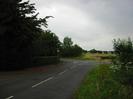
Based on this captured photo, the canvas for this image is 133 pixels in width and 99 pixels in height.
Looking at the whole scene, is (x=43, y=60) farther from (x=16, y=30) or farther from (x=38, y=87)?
(x=38, y=87)

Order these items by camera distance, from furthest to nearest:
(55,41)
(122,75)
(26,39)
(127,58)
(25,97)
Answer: (55,41)
(26,39)
(127,58)
(25,97)
(122,75)

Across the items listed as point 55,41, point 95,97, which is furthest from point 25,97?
point 55,41

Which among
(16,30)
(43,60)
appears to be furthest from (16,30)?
(43,60)

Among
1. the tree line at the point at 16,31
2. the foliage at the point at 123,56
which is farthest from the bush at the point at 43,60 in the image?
the foliage at the point at 123,56

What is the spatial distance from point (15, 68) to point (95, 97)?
27324 millimetres

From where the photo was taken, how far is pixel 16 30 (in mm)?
39562


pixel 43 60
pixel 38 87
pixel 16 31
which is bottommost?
pixel 38 87

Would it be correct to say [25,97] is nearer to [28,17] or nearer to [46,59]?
[28,17]

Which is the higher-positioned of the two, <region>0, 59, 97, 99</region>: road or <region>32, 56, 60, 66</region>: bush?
<region>32, 56, 60, 66</region>: bush

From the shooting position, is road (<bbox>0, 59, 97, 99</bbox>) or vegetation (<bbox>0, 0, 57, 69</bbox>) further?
vegetation (<bbox>0, 0, 57, 69</bbox>)

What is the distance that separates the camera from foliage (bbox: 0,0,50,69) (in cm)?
3769

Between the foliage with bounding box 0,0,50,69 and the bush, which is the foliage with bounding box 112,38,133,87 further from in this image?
Result: the bush

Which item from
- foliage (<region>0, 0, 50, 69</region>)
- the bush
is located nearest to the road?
foliage (<region>0, 0, 50, 69</region>)

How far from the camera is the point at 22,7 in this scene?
4138 cm
